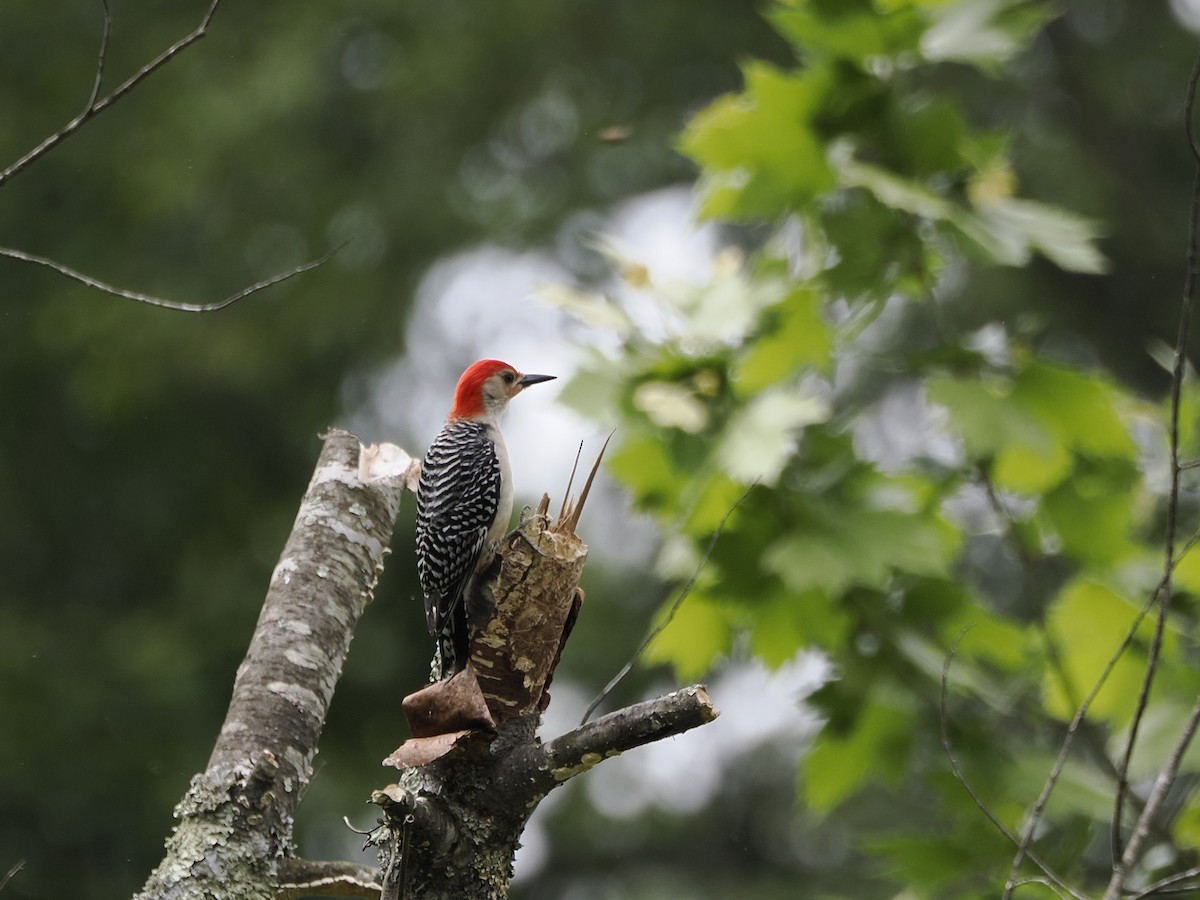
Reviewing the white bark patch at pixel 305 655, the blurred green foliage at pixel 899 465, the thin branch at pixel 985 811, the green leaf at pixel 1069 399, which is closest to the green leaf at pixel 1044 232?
the blurred green foliage at pixel 899 465

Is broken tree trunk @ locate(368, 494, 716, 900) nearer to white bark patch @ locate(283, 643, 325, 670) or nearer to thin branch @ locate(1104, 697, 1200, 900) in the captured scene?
white bark patch @ locate(283, 643, 325, 670)

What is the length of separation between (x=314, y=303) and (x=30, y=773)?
336cm

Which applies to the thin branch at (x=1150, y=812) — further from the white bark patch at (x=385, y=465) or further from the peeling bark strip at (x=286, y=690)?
the white bark patch at (x=385, y=465)

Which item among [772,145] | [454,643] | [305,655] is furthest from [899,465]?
[305,655]

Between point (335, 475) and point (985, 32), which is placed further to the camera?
point (985, 32)

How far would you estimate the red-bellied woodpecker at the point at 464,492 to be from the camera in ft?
11.9

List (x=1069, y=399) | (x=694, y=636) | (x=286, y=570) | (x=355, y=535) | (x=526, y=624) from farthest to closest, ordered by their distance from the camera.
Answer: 1. (x=694, y=636)
2. (x=1069, y=399)
3. (x=355, y=535)
4. (x=286, y=570)
5. (x=526, y=624)

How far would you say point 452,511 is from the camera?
398 centimetres

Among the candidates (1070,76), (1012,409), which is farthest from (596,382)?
(1070,76)

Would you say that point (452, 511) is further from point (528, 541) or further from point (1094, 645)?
point (1094, 645)

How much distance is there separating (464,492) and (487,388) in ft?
1.92

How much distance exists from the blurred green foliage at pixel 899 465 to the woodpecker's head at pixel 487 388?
0.76 m

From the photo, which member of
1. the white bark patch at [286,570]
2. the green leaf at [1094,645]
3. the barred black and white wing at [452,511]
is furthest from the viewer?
the green leaf at [1094,645]

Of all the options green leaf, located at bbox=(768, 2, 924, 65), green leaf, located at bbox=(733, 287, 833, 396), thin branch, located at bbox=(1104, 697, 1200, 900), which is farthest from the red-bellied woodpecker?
thin branch, located at bbox=(1104, 697, 1200, 900)
